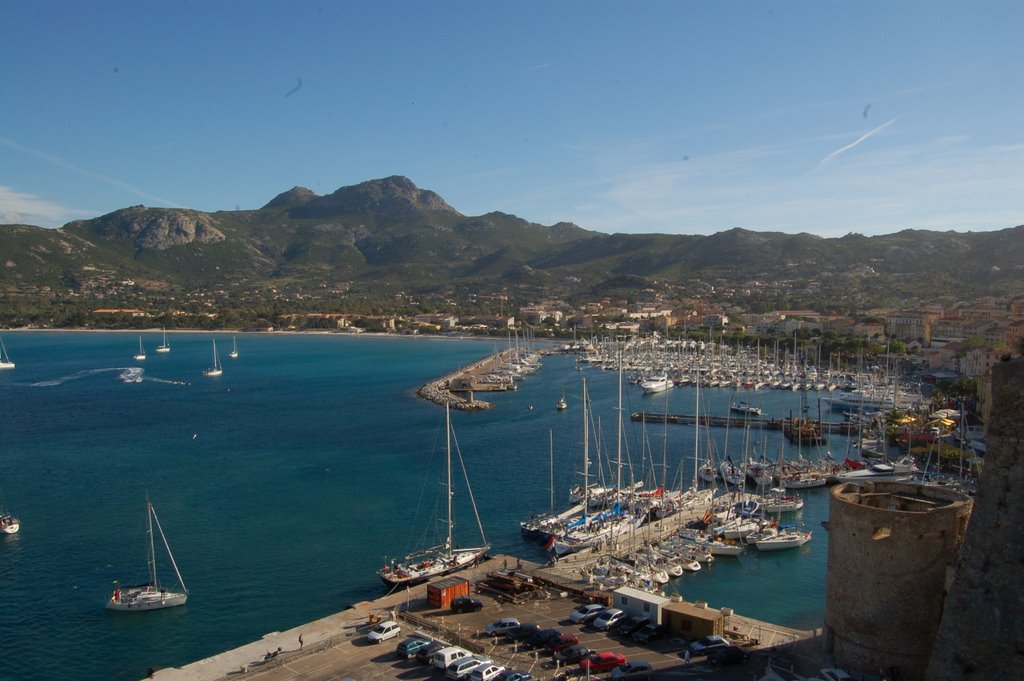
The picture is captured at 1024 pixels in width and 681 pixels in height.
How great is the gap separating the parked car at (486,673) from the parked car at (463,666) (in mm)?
59

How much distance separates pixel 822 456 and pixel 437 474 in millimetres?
14342

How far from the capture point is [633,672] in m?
10.3

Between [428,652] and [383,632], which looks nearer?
[428,652]

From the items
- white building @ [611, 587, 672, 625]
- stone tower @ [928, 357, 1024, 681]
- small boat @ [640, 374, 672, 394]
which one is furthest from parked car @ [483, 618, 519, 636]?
small boat @ [640, 374, 672, 394]

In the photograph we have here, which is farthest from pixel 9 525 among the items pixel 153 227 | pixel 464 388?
pixel 153 227

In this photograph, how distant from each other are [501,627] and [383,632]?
71.3 inches

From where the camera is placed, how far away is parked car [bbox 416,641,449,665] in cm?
1093

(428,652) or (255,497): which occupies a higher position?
(428,652)

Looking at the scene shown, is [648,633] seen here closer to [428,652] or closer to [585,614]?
[585,614]

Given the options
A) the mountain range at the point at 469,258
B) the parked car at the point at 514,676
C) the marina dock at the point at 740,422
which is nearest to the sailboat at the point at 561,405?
the marina dock at the point at 740,422

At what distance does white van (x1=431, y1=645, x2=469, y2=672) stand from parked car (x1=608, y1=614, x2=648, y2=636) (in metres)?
2.44

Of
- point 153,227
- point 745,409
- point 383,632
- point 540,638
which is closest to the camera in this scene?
point 540,638

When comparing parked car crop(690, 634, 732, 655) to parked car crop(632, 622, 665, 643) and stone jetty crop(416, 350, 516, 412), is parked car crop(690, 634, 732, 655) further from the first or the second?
stone jetty crop(416, 350, 516, 412)

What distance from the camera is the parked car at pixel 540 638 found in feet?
37.7
